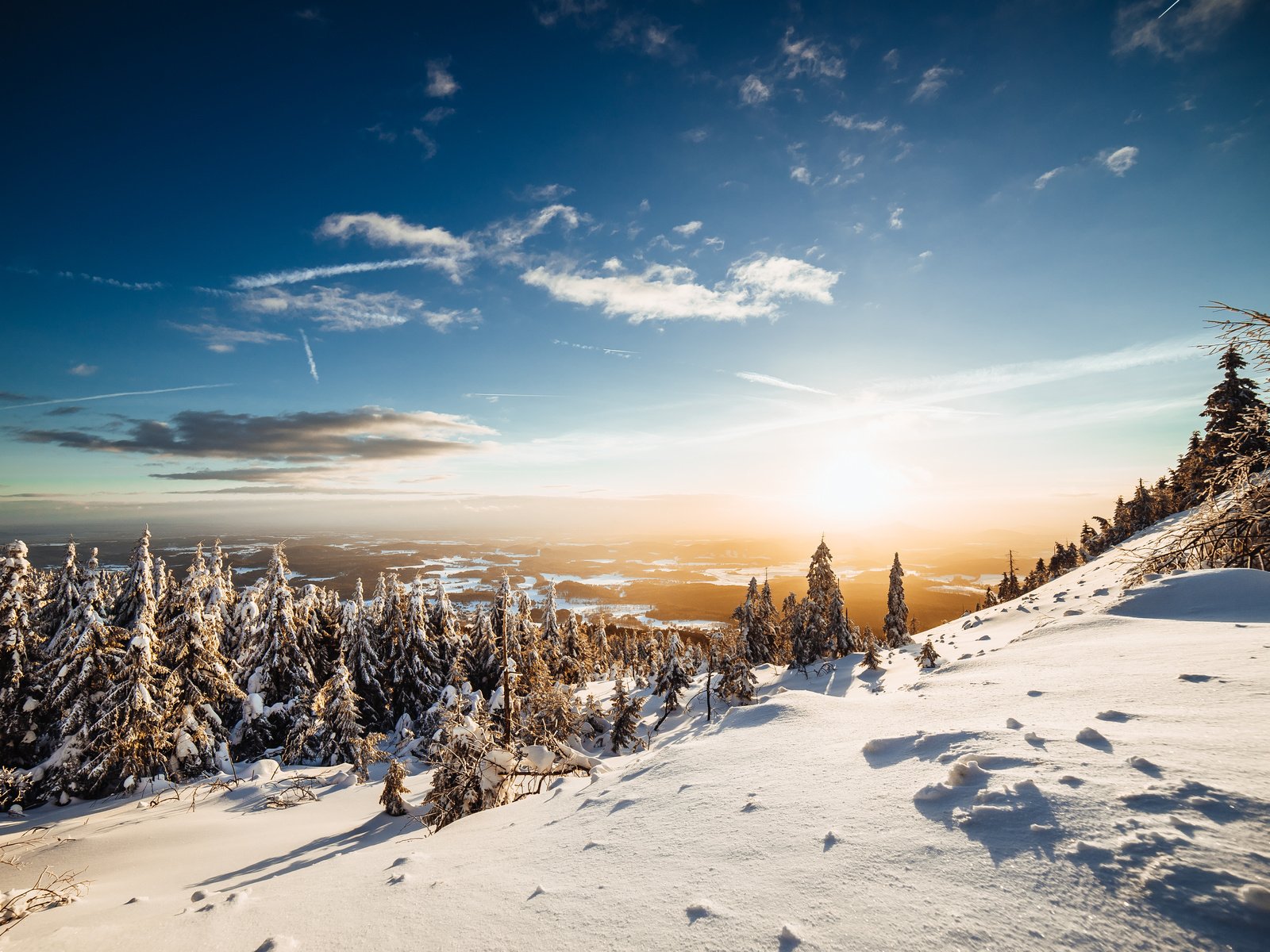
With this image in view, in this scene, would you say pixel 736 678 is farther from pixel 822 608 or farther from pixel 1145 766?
pixel 1145 766

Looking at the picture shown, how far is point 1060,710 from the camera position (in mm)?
6188

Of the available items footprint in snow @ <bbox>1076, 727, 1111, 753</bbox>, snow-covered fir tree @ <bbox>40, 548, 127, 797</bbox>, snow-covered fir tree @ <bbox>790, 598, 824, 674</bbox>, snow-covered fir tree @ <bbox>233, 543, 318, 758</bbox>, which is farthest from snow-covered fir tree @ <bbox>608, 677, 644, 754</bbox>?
snow-covered fir tree @ <bbox>40, 548, 127, 797</bbox>

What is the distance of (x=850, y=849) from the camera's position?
3832 millimetres

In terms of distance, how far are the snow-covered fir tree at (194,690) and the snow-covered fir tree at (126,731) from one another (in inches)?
29.9

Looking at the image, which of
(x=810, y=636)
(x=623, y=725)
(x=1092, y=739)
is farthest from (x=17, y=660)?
(x=810, y=636)

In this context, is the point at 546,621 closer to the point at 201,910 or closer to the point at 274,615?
the point at 274,615

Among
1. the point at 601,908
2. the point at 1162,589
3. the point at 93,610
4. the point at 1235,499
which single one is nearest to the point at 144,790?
the point at 93,610

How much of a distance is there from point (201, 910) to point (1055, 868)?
797 cm

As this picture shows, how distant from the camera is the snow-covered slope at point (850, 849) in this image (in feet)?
9.41

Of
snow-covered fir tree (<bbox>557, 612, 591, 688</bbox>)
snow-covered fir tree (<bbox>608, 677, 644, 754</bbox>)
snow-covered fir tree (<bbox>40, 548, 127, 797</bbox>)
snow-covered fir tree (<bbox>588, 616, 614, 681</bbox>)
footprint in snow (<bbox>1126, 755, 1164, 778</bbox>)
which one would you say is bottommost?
snow-covered fir tree (<bbox>588, 616, 614, 681</bbox>)

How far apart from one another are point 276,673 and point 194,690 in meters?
6.41

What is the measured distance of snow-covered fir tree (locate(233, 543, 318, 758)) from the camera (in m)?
24.3

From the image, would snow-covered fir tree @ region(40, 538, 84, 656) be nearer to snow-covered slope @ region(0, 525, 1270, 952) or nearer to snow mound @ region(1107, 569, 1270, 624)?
snow-covered slope @ region(0, 525, 1270, 952)

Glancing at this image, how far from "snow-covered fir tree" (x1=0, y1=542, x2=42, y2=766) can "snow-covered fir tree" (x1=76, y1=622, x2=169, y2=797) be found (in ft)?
12.9
